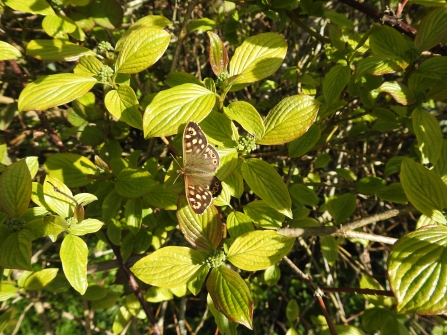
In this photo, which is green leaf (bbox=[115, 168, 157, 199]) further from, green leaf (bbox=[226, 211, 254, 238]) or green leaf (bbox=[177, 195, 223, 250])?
green leaf (bbox=[226, 211, 254, 238])

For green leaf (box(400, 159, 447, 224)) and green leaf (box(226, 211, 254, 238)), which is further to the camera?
green leaf (box(226, 211, 254, 238))

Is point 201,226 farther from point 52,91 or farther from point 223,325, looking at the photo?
point 52,91

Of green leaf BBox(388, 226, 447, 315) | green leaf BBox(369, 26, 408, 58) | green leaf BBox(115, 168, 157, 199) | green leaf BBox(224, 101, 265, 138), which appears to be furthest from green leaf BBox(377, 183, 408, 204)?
green leaf BBox(115, 168, 157, 199)

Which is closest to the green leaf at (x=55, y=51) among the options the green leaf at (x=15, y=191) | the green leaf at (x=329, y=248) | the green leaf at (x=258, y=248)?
the green leaf at (x=15, y=191)

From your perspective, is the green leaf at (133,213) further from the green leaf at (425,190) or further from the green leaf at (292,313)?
the green leaf at (292,313)

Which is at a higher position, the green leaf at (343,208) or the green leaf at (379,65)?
the green leaf at (379,65)

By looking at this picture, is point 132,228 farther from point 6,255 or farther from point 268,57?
point 268,57
